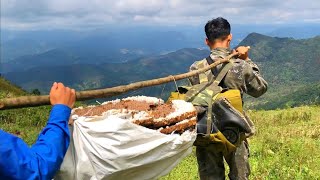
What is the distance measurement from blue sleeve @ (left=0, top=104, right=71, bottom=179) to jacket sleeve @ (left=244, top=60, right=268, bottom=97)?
3.33m

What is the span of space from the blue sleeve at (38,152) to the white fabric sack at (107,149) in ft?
1.09

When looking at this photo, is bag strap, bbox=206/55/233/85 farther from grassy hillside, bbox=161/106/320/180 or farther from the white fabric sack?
grassy hillside, bbox=161/106/320/180

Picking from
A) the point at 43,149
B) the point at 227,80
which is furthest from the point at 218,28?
the point at 43,149

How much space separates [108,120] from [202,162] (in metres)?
3.06

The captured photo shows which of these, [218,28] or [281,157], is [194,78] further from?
[281,157]

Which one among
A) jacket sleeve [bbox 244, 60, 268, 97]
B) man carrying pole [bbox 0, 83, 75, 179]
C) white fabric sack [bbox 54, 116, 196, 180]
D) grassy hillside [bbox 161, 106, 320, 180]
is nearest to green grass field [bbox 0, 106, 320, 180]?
grassy hillside [bbox 161, 106, 320, 180]

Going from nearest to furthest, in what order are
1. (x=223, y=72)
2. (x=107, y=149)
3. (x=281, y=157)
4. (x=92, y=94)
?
(x=107, y=149) < (x=92, y=94) < (x=223, y=72) < (x=281, y=157)

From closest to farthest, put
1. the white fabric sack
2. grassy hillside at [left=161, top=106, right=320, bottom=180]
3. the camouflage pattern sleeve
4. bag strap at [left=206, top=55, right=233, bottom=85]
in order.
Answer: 1. the white fabric sack
2. bag strap at [left=206, top=55, right=233, bottom=85]
3. the camouflage pattern sleeve
4. grassy hillside at [left=161, top=106, right=320, bottom=180]

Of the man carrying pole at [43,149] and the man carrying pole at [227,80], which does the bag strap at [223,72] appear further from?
the man carrying pole at [43,149]

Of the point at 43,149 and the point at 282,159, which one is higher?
the point at 43,149

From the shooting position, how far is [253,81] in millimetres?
6262

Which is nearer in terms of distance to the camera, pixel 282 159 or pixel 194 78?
pixel 194 78

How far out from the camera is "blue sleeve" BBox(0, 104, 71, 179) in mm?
2994

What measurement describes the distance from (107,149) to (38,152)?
71cm
